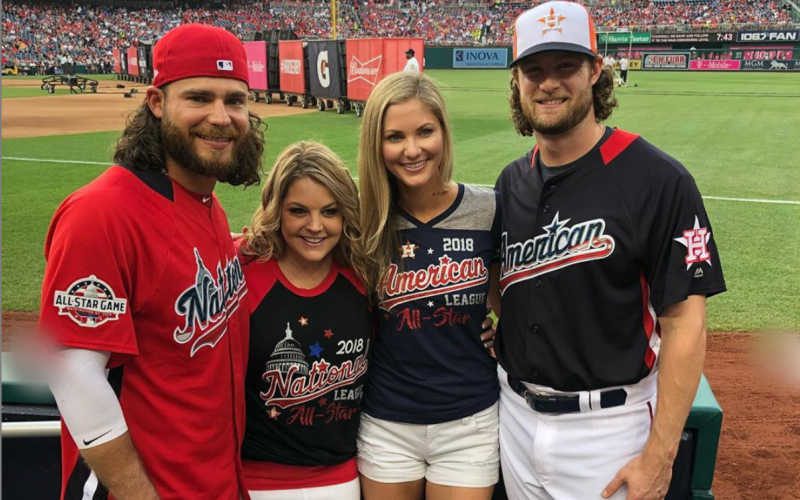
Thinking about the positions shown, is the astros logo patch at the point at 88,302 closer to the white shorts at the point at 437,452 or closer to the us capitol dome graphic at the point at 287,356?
the us capitol dome graphic at the point at 287,356

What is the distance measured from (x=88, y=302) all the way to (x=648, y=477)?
175cm

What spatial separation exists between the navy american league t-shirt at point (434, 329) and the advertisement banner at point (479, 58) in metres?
47.4

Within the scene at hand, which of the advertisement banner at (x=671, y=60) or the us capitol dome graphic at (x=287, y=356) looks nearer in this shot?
the us capitol dome graphic at (x=287, y=356)

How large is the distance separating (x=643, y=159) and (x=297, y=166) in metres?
1.22

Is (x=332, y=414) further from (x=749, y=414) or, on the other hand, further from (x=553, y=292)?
(x=749, y=414)

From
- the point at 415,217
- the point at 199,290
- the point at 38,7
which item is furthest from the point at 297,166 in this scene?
the point at 38,7

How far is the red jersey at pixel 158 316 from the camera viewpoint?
167 centimetres

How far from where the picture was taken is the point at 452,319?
7.99ft

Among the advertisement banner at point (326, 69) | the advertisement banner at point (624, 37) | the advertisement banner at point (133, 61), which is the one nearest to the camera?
the advertisement banner at point (326, 69)

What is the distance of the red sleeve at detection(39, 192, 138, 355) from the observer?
5.41 feet

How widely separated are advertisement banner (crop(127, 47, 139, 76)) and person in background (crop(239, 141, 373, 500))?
1640 inches

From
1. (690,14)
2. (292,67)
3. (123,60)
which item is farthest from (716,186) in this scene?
(690,14)

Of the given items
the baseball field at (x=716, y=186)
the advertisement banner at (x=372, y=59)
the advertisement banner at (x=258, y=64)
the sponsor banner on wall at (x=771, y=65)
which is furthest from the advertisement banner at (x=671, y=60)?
the advertisement banner at (x=372, y=59)

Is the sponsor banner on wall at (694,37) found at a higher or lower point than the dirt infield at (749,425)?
higher
